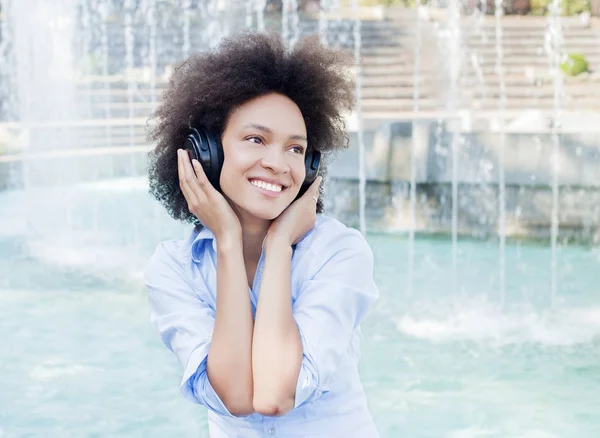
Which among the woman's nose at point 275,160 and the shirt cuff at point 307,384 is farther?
the woman's nose at point 275,160

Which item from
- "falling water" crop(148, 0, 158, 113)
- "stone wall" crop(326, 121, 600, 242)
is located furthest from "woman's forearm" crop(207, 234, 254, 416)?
"falling water" crop(148, 0, 158, 113)

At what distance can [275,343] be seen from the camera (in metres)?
1.59

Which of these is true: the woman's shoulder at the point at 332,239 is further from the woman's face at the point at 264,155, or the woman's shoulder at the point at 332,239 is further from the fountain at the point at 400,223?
the fountain at the point at 400,223

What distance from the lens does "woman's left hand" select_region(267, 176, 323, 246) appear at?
5.67 ft

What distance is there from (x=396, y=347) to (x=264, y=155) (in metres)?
3.25

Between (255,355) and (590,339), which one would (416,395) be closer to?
(590,339)

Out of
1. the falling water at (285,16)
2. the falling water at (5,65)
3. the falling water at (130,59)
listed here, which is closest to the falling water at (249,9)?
the falling water at (285,16)

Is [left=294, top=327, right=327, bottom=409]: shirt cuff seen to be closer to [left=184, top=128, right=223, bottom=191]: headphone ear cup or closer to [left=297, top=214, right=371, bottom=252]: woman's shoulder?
[left=297, top=214, right=371, bottom=252]: woman's shoulder

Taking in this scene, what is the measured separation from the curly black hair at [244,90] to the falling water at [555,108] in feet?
13.7

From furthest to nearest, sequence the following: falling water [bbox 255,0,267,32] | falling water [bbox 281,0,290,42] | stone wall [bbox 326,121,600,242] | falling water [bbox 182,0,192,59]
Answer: falling water [bbox 255,0,267,32]
falling water [bbox 281,0,290,42]
falling water [bbox 182,0,192,59]
stone wall [bbox 326,121,600,242]

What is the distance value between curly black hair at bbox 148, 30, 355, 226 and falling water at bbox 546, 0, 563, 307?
4.17 m

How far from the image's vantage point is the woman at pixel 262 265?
1.59 meters

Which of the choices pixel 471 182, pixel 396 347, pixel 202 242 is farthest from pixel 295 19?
pixel 202 242

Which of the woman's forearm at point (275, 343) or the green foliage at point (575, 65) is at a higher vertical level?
the green foliage at point (575, 65)
